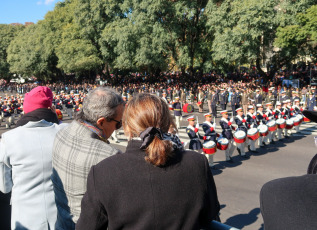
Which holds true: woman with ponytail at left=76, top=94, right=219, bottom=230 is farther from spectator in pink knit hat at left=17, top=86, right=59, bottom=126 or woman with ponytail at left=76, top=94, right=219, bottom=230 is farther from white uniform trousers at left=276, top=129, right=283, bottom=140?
white uniform trousers at left=276, top=129, right=283, bottom=140

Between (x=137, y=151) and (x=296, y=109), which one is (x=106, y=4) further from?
(x=137, y=151)

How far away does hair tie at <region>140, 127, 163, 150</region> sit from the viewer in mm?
1508

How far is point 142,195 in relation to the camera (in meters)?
1.50

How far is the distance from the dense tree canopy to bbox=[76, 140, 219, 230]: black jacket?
23.3 meters

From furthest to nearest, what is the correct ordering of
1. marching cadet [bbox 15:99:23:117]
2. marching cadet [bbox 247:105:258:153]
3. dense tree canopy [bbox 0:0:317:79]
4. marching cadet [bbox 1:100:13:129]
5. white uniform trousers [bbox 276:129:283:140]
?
dense tree canopy [bbox 0:0:317:79]
marching cadet [bbox 15:99:23:117]
marching cadet [bbox 1:100:13:129]
white uniform trousers [bbox 276:129:283:140]
marching cadet [bbox 247:105:258:153]

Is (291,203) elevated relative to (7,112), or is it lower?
elevated

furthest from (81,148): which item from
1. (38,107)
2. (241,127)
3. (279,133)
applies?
(279,133)

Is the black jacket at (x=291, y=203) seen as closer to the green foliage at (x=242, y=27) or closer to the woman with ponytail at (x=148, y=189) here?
the woman with ponytail at (x=148, y=189)

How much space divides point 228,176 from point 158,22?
23.1m

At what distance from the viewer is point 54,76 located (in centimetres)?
5828

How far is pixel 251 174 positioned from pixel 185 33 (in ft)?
80.0

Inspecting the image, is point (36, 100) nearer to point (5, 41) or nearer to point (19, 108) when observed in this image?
point (19, 108)

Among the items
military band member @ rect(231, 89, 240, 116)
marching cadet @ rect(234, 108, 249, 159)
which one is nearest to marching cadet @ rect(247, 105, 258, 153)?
marching cadet @ rect(234, 108, 249, 159)

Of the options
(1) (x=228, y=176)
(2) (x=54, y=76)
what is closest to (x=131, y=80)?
(2) (x=54, y=76)
